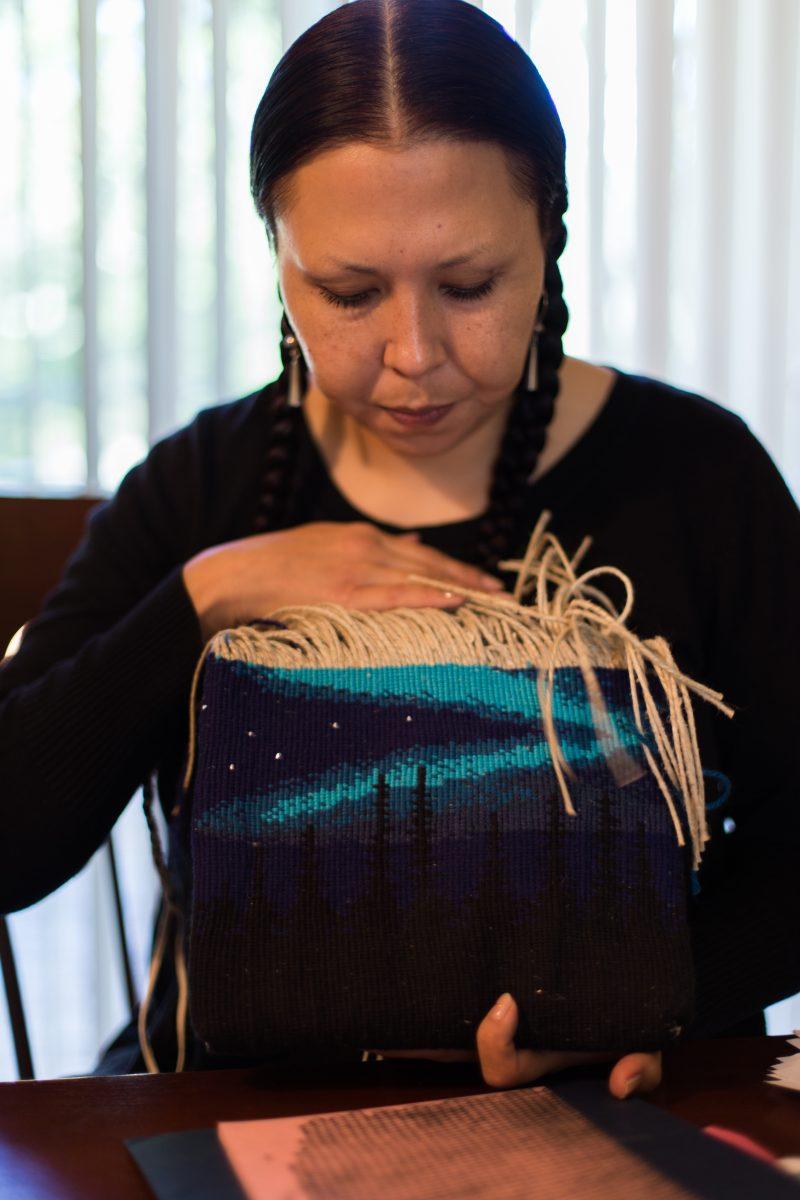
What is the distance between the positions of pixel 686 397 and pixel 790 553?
7.3 inches

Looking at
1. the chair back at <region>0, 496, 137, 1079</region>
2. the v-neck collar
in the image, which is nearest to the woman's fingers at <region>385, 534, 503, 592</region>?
the v-neck collar

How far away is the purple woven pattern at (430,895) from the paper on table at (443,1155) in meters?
0.06

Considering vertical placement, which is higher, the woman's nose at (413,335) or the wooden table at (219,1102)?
the woman's nose at (413,335)

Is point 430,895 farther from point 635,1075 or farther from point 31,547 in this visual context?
point 31,547

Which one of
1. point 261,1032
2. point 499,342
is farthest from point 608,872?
point 499,342

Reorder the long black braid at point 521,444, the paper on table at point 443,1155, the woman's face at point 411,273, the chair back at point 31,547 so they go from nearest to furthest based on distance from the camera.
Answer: the paper on table at point 443,1155 → the woman's face at point 411,273 → the long black braid at point 521,444 → the chair back at point 31,547

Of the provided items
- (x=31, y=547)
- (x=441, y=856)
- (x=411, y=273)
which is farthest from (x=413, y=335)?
(x=31, y=547)

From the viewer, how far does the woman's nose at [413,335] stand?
0.84 metres

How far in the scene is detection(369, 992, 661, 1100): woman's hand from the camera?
2.14ft

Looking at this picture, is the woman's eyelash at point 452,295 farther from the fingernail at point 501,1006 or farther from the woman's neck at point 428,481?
the fingernail at point 501,1006

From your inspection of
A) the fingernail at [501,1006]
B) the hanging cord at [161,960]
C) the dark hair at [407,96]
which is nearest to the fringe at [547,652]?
the fingernail at [501,1006]

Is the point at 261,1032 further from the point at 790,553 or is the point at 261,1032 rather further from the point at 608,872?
the point at 790,553

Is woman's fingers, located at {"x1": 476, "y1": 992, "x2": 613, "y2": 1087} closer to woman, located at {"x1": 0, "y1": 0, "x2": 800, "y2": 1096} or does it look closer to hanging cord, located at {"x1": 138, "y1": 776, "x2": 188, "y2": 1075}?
woman, located at {"x1": 0, "y1": 0, "x2": 800, "y2": 1096}

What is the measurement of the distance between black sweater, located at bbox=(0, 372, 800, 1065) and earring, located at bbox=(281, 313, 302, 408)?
61 mm
